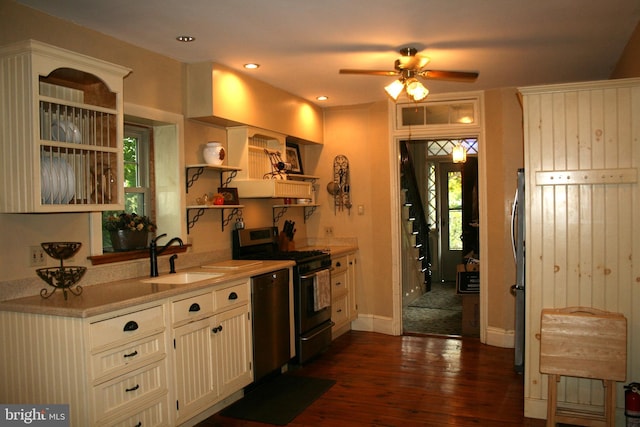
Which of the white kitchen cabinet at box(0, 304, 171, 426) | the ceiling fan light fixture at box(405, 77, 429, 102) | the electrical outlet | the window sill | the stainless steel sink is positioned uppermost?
the ceiling fan light fixture at box(405, 77, 429, 102)

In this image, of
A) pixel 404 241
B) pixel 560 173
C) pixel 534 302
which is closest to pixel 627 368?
pixel 534 302

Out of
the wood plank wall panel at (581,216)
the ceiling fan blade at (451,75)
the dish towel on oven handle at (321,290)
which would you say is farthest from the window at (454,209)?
the wood plank wall panel at (581,216)

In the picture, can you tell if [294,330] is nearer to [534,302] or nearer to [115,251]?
[115,251]

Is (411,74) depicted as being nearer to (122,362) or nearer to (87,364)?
(122,362)

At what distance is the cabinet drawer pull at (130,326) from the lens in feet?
8.64

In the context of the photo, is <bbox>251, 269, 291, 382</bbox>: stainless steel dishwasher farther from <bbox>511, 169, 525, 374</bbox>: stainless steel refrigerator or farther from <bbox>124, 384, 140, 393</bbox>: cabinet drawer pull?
<bbox>511, 169, 525, 374</bbox>: stainless steel refrigerator

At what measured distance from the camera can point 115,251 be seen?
11.4 ft

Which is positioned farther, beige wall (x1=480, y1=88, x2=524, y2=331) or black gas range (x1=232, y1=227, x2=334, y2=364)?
beige wall (x1=480, y1=88, x2=524, y2=331)

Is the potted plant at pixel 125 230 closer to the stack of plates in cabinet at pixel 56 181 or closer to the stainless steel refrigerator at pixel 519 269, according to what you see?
the stack of plates in cabinet at pixel 56 181

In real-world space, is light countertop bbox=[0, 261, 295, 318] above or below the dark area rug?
above

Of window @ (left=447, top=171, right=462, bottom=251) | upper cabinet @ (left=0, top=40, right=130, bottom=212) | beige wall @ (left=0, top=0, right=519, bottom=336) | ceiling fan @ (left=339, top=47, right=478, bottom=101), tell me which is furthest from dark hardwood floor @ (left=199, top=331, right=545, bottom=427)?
window @ (left=447, top=171, right=462, bottom=251)

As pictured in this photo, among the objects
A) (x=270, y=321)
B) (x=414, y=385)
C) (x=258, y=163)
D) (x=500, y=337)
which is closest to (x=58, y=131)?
(x=270, y=321)

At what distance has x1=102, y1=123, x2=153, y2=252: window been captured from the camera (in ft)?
12.3

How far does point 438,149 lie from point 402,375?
17.7ft
